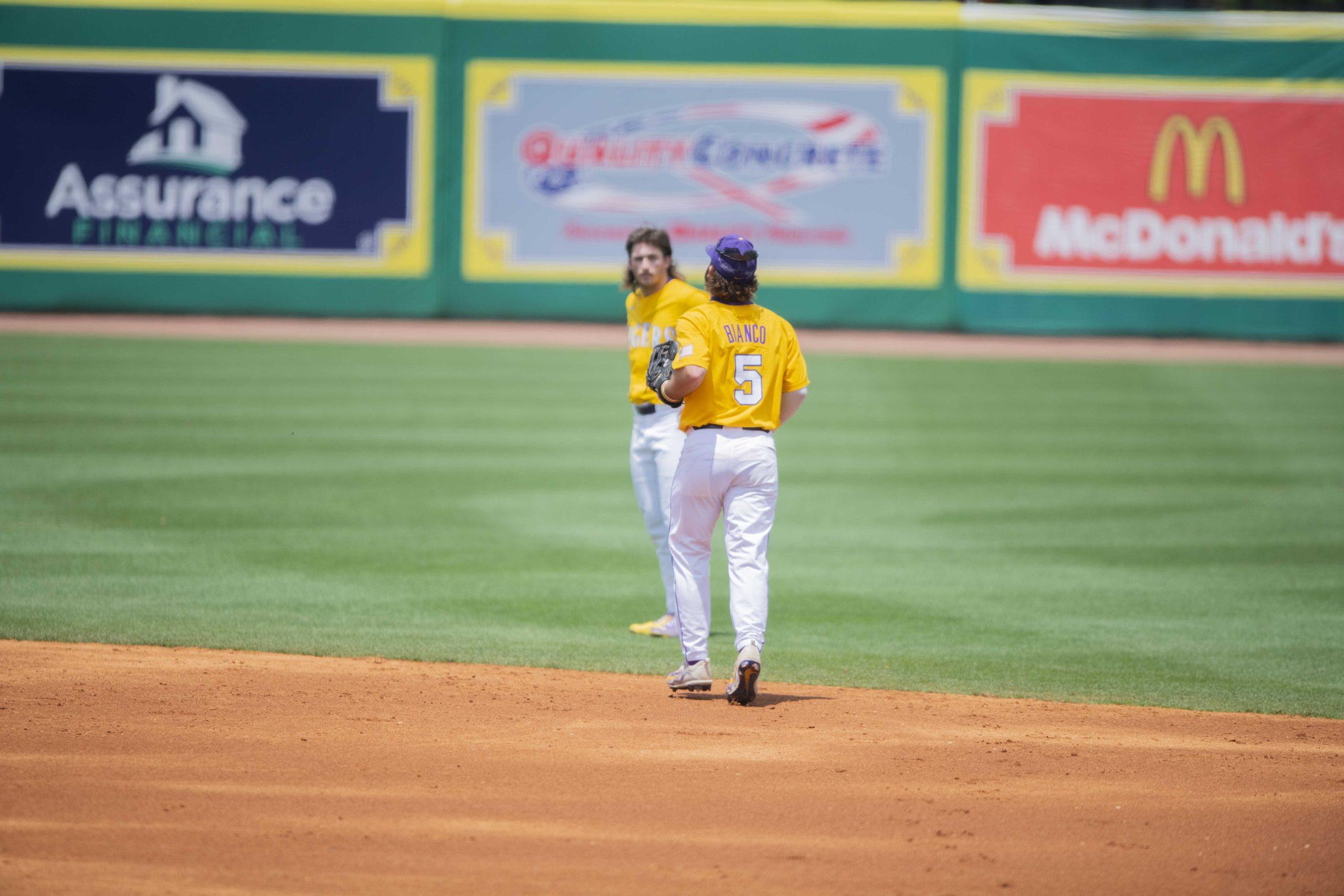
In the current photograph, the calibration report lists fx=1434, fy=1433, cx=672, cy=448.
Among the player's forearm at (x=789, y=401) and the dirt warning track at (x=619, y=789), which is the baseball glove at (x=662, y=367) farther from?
the dirt warning track at (x=619, y=789)

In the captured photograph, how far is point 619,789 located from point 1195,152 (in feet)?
58.2

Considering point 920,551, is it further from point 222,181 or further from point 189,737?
point 222,181

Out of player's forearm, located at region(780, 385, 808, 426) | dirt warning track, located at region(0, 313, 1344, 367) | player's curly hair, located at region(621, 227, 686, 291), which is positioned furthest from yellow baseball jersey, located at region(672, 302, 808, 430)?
dirt warning track, located at region(0, 313, 1344, 367)

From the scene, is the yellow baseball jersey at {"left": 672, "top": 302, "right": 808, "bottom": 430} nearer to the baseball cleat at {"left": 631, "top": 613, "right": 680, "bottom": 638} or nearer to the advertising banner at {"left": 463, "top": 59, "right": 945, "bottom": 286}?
the baseball cleat at {"left": 631, "top": 613, "right": 680, "bottom": 638}

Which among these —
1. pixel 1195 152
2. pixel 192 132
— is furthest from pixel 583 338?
pixel 1195 152

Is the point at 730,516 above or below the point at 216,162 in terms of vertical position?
below

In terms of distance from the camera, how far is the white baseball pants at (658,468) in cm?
737

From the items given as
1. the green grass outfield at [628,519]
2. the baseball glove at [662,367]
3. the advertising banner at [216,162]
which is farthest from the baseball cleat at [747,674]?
the advertising banner at [216,162]

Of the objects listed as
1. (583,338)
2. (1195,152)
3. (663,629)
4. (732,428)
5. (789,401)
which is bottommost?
(663,629)

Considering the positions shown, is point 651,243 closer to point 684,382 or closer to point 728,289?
point 728,289

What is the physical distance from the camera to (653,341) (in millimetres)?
7387

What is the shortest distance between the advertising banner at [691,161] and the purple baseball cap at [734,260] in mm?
14329

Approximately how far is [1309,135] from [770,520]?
56.5 feet

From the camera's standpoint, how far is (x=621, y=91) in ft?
66.2
